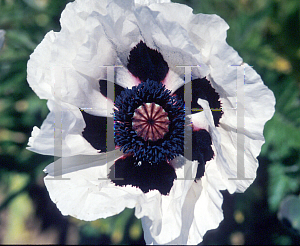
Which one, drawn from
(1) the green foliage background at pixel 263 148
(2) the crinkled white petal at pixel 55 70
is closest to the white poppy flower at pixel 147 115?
(2) the crinkled white petal at pixel 55 70

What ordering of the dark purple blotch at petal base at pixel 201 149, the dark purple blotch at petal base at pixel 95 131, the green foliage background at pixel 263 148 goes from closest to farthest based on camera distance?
the dark purple blotch at petal base at pixel 201 149
the dark purple blotch at petal base at pixel 95 131
the green foliage background at pixel 263 148

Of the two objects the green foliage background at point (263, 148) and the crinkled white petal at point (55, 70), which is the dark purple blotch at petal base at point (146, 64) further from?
the green foliage background at point (263, 148)

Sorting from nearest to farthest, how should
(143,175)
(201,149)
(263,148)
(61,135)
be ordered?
1. (61,135)
2. (201,149)
3. (143,175)
4. (263,148)

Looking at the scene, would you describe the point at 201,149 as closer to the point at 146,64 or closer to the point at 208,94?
the point at 208,94

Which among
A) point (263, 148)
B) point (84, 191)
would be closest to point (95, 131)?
point (84, 191)

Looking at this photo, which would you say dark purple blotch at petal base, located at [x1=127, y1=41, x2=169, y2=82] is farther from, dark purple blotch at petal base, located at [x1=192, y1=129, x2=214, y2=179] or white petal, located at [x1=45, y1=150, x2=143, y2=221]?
white petal, located at [x1=45, y1=150, x2=143, y2=221]
